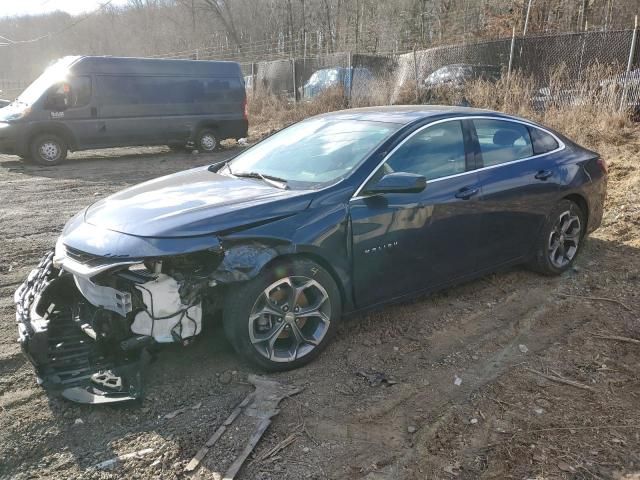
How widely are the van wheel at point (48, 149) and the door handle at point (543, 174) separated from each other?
10.4m

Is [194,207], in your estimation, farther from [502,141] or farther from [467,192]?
[502,141]

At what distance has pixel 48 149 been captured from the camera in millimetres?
11383

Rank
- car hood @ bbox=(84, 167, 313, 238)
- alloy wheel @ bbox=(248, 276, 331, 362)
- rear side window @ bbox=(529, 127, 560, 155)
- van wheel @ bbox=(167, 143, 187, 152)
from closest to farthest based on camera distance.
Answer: car hood @ bbox=(84, 167, 313, 238)
alloy wheel @ bbox=(248, 276, 331, 362)
rear side window @ bbox=(529, 127, 560, 155)
van wheel @ bbox=(167, 143, 187, 152)

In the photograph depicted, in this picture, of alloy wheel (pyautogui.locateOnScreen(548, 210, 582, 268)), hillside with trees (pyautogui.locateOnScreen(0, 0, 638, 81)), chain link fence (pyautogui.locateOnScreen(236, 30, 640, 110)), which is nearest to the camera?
alloy wheel (pyautogui.locateOnScreen(548, 210, 582, 268))

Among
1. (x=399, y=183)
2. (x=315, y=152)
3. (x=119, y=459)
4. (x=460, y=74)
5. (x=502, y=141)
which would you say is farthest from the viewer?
(x=460, y=74)

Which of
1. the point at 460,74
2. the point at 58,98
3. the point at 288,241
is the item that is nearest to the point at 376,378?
the point at 288,241

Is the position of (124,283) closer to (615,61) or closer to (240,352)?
(240,352)

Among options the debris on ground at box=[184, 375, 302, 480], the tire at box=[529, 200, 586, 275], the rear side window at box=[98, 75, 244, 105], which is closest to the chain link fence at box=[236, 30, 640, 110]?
the rear side window at box=[98, 75, 244, 105]

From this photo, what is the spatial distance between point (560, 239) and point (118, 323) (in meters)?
3.95

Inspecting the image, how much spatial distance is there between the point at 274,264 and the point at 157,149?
1250 centimetres

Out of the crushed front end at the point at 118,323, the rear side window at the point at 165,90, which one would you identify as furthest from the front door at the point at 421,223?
the rear side window at the point at 165,90

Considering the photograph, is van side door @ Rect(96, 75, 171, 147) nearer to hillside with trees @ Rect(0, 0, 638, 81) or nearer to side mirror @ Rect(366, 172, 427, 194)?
side mirror @ Rect(366, 172, 427, 194)

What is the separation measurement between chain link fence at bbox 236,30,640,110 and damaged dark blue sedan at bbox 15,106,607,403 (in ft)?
25.1

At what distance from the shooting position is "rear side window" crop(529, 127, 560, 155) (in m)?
4.71
